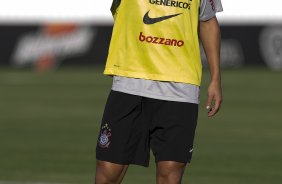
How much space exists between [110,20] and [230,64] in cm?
432

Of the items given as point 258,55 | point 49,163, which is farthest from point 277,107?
point 258,55

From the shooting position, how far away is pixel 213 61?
23.8ft

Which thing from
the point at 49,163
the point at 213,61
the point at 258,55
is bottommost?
the point at 49,163

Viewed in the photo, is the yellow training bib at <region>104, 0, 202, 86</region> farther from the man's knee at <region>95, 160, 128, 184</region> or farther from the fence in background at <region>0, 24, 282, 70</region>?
the fence in background at <region>0, 24, 282, 70</region>

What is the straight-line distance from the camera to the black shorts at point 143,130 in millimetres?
7152

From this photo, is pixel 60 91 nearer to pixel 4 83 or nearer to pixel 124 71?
pixel 4 83

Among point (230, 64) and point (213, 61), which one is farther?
point (230, 64)

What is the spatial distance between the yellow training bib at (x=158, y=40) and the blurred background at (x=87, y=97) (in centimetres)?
387

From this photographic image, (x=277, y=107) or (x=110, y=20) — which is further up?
(x=110, y=20)

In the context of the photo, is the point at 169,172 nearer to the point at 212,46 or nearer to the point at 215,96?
the point at 215,96

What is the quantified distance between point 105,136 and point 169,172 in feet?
1.59

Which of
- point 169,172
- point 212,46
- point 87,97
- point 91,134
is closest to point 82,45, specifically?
point 87,97

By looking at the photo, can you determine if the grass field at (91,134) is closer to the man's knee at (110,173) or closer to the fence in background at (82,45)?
the man's knee at (110,173)

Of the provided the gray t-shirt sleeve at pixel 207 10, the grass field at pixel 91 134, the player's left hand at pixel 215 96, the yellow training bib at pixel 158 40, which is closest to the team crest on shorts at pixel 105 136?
the yellow training bib at pixel 158 40
